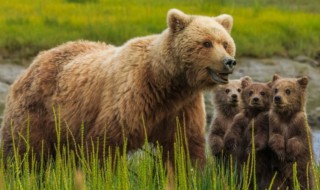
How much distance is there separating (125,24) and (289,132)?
334 inches

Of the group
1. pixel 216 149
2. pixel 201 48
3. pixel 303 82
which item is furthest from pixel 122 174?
pixel 216 149

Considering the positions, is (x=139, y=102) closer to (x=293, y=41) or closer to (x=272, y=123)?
(x=272, y=123)

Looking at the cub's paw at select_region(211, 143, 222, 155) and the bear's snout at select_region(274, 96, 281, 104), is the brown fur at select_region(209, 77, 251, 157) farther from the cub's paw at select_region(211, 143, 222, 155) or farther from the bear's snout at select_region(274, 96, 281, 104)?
the bear's snout at select_region(274, 96, 281, 104)

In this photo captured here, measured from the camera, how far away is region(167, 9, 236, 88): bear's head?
673cm

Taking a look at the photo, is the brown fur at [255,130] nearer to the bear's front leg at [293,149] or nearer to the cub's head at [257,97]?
the cub's head at [257,97]

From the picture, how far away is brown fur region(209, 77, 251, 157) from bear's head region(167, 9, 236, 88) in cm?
101

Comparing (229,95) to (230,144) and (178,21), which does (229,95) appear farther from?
(178,21)

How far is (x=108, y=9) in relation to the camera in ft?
52.9

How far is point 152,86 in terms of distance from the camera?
22.9ft

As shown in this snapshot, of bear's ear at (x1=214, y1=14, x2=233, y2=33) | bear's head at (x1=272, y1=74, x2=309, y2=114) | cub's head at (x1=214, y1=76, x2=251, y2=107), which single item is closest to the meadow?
cub's head at (x1=214, y1=76, x2=251, y2=107)

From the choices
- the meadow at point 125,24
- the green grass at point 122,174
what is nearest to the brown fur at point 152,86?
the green grass at point 122,174

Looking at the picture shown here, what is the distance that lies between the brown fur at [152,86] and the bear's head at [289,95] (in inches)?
18.5

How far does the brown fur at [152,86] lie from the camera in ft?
22.5

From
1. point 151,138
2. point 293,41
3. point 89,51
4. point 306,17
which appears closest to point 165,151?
point 151,138
